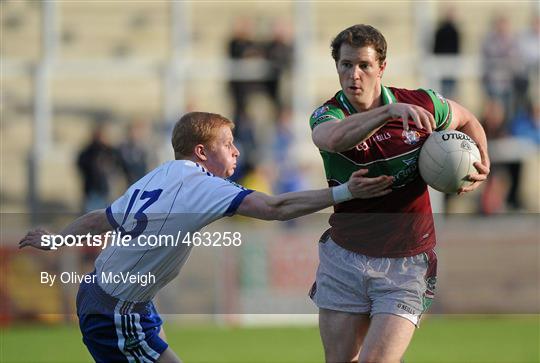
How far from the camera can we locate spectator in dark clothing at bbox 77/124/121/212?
54.8 feet

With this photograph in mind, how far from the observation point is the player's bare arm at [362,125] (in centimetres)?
616

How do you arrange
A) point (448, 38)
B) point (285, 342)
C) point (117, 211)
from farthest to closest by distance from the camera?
1. point (448, 38)
2. point (285, 342)
3. point (117, 211)

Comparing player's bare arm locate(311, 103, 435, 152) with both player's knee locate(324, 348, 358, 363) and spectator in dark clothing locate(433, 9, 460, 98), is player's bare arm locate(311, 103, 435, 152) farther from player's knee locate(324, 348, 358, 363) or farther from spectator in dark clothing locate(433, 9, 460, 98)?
spectator in dark clothing locate(433, 9, 460, 98)

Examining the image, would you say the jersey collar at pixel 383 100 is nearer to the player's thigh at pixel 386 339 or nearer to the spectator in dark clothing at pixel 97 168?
the player's thigh at pixel 386 339

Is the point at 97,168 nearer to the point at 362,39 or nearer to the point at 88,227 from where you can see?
the point at 88,227

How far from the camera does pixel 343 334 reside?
6.97 metres

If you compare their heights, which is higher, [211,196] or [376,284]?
[211,196]

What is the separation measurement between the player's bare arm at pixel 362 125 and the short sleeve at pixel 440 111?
0.41 m

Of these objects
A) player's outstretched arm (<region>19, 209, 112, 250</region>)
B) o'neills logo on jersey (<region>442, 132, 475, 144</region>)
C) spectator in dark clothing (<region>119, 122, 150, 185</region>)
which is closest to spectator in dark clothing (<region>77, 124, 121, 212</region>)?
spectator in dark clothing (<region>119, 122, 150, 185</region>)

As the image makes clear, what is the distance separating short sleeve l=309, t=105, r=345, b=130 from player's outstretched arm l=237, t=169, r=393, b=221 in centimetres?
43

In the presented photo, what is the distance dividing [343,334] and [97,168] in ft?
33.6

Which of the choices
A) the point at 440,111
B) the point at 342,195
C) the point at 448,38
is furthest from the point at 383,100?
the point at 448,38

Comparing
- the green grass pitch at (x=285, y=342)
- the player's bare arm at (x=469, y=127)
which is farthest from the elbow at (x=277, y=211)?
the green grass pitch at (x=285, y=342)

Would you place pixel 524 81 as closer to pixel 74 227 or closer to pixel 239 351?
pixel 239 351
